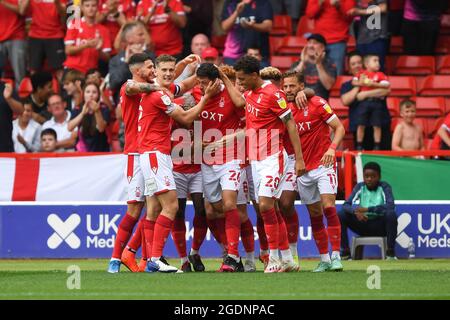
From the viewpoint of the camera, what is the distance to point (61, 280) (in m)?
12.1

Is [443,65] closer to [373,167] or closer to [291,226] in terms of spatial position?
[373,167]

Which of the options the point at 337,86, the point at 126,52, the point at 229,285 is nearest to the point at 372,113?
the point at 337,86

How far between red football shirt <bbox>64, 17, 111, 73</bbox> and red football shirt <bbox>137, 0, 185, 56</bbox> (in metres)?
0.73

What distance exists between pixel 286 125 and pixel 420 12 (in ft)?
29.0

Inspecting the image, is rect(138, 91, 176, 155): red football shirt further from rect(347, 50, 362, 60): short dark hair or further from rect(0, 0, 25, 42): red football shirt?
rect(0, 0, 25, 42): red football shirt

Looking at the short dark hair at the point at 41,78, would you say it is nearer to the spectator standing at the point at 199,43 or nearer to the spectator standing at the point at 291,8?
the spectator standing at the point at 199,43

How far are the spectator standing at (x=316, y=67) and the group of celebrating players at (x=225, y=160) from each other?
5221 millimetres

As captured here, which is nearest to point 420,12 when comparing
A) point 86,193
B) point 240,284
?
point 86,193

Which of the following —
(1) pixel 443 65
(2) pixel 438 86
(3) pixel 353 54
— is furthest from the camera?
(1) pixel 443 65

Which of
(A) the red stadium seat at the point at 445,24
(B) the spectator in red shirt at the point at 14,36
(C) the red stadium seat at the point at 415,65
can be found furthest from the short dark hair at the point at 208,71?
(A) the red stadium seat at the point at 445,24

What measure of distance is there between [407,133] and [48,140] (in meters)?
5.51

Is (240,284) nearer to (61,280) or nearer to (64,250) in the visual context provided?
(61,280)

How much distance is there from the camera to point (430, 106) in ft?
67.5

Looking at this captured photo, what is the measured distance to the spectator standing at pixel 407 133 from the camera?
18469mm
